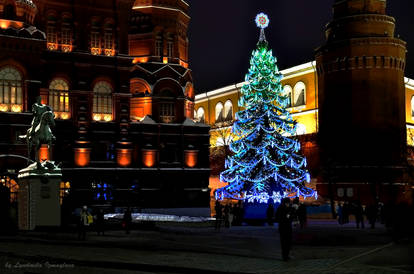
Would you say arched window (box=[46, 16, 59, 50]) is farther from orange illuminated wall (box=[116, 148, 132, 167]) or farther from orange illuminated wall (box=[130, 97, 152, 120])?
orange illuminated wall (box=[116, 148, 132, 167])

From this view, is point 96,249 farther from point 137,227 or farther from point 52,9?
point 52,9

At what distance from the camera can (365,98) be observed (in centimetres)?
5688

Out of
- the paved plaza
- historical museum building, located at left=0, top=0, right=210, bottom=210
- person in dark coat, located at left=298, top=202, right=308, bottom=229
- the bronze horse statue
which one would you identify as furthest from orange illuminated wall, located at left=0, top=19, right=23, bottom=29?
the paved plaza

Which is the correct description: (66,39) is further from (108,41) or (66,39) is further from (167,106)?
(167,106)

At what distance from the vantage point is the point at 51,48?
52.0 m

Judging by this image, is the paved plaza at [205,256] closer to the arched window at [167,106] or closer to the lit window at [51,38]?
the lit window at [51,38]

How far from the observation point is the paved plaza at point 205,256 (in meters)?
15.1

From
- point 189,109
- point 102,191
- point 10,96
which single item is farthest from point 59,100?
point 189,109

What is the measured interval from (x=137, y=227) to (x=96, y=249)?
504 inches

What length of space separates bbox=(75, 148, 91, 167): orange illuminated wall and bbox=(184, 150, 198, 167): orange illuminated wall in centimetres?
913

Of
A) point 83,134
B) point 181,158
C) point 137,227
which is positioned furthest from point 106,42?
point 137,227

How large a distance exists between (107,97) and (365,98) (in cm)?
2268

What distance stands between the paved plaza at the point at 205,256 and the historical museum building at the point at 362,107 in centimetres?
3151

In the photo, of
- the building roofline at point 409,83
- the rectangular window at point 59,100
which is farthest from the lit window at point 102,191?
the building roofline at point 409,83
